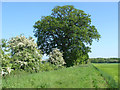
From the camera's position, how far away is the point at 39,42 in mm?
39906

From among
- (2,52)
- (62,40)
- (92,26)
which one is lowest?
(2,52)

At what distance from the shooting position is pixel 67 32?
1473 inches

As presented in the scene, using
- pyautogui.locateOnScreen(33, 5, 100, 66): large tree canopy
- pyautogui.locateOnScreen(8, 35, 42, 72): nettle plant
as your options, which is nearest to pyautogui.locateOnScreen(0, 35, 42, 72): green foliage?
pyautogui.locateOnScreen(8, 35, 42, 72): nettle plant

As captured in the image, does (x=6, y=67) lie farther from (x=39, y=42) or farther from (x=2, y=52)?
(x=39, y=42)

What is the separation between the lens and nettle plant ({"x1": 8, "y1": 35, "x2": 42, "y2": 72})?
17.8 metres

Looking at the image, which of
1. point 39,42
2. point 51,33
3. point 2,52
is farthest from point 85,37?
point 2,52

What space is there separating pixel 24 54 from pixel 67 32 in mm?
20281

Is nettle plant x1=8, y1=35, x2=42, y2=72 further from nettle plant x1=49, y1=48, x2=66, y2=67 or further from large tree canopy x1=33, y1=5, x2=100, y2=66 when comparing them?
large tree canopy x1=33, y1=5, x2=100, y2=66

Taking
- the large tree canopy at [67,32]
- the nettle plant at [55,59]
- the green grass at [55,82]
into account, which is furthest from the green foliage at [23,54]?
the large tree canopy at [67,32]

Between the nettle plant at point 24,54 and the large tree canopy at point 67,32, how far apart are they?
55.9 feet

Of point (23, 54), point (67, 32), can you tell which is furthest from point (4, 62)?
point (67, 32)

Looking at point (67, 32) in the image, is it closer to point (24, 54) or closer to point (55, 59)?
point (55, 59)

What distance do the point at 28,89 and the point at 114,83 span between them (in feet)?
14.2

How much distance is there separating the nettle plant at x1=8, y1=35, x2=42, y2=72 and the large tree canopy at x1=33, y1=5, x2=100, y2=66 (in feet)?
55.9
